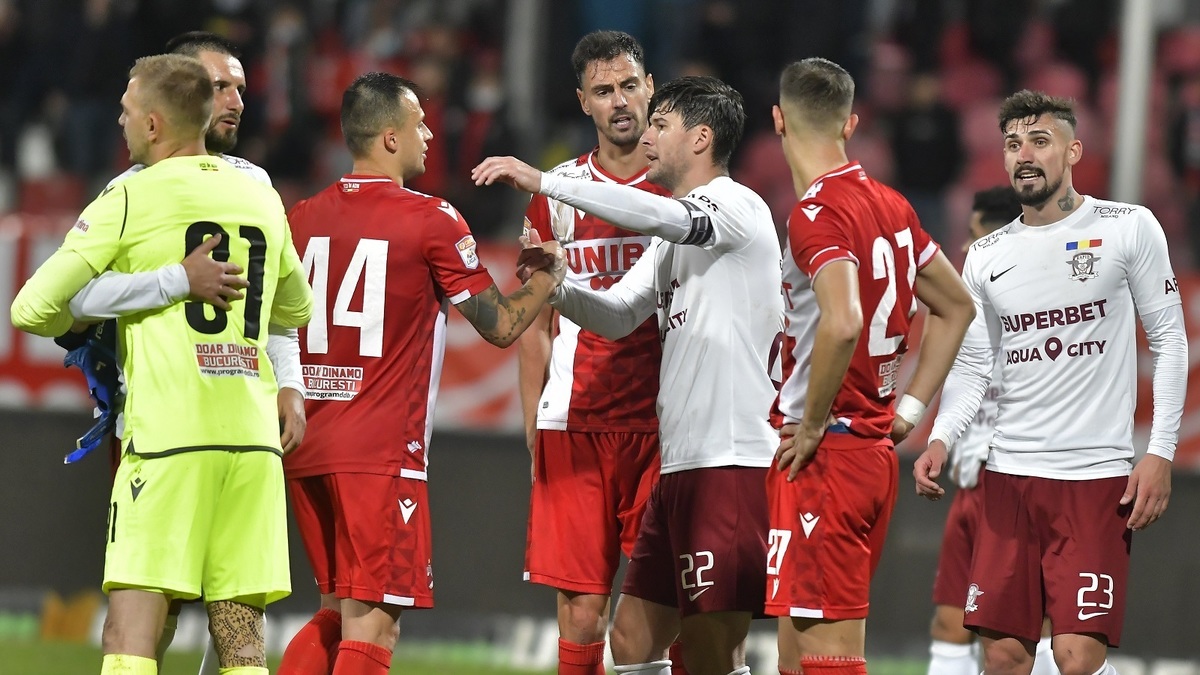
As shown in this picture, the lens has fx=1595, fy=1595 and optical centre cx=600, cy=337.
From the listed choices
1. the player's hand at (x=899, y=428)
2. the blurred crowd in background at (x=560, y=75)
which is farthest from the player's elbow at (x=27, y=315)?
the blurred crowd in background at (x=560, y=75)

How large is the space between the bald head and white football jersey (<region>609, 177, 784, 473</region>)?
0.38 metres

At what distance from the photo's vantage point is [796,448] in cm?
500

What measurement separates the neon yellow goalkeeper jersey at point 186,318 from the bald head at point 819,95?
173 cm

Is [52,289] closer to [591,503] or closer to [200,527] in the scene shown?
[200,527]

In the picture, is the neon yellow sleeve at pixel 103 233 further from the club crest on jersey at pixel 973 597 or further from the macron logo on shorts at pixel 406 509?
the club crest on jersey at pixel 973 597

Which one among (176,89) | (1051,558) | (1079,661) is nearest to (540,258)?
(176,89)

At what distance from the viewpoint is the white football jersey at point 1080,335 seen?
5.81 m

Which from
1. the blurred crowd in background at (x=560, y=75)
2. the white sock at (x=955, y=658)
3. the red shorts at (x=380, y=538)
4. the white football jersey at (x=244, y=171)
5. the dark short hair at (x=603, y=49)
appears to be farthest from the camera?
the blurred crowd in background at (x=560, y=75)

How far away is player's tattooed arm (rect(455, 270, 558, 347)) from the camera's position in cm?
547

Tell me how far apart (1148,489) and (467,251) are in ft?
8.31

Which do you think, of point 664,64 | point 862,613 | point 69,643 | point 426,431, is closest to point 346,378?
point 426,431

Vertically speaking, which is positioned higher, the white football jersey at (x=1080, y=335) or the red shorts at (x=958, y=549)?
the white football jersey at (x=1080, y=335)

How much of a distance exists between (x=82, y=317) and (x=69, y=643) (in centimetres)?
555

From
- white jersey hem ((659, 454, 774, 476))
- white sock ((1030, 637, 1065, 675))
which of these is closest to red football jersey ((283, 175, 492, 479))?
white jersey hem ((659, 454, 774, 476))
